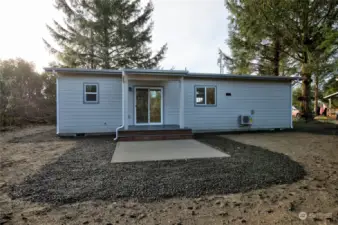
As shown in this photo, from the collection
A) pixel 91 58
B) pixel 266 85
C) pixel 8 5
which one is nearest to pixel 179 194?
pixel 266 85

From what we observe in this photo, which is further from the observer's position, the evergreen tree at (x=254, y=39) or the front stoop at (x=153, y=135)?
the evergreen tree at (x=254, y=39)

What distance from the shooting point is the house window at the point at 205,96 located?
9.40 m

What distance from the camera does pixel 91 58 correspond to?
48.2 ft

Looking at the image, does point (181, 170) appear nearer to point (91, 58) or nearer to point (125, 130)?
point (125, 130)

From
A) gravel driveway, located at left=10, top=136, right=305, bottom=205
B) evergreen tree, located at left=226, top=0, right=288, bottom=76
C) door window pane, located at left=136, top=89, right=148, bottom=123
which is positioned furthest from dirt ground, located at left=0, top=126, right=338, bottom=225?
evergreen tree, located at left=226, top=0, right=288, bottom=76

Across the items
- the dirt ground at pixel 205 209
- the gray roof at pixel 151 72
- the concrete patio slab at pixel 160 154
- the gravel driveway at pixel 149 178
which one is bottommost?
the dirt ground at pixel 205 209

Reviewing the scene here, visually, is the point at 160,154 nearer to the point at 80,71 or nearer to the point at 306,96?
the point at 80,71

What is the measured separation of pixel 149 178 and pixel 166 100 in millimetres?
6172

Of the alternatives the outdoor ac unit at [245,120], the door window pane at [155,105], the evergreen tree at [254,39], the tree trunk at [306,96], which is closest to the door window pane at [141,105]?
the door window pane at [155,105]

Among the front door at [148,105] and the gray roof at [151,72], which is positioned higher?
the gray roof at [151,72]

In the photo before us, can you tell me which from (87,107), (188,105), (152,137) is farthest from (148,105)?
(87,107)

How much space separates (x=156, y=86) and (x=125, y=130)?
278 centimetres

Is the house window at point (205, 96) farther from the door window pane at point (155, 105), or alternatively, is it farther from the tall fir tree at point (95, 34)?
the tall fir tree at point (95, 34)

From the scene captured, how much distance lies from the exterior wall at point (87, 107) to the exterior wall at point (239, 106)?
11.1 feet
